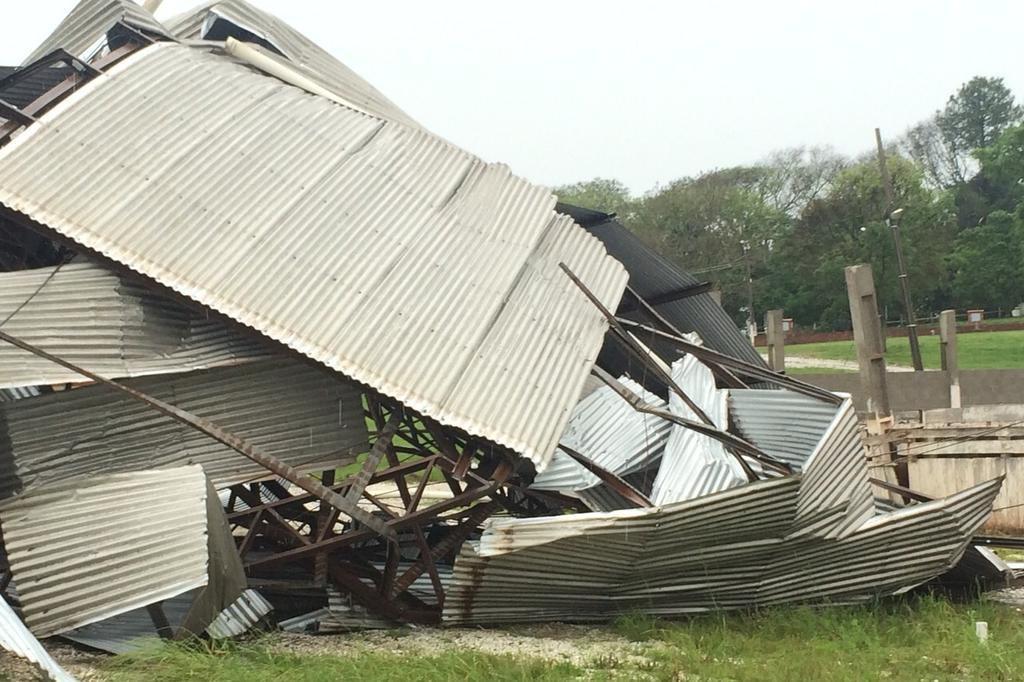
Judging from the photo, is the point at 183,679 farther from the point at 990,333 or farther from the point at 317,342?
the point at 990,333

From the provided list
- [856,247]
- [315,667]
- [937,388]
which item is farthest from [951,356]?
[856,247]

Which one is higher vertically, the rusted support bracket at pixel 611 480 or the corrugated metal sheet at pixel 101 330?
the corrugated metal sheet at pixel 101 330

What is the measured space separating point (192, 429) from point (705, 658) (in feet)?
13.9

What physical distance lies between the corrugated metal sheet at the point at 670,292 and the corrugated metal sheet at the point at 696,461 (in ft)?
12.3

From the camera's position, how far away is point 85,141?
26.7ft

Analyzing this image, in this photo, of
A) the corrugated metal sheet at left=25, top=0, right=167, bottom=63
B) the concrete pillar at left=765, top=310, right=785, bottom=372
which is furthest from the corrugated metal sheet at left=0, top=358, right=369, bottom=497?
the concrete pillar at left=765, top=310, right=785, bottom=372

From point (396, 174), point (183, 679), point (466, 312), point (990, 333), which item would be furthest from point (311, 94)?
point (990, 333)

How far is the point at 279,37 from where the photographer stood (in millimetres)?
11656

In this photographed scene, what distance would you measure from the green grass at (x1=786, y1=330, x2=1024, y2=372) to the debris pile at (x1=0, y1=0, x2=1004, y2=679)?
2708cm

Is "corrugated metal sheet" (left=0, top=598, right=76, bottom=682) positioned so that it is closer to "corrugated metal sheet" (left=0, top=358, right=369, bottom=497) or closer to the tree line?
"corrugated metal sheet" (left=0, top=358, right=369, bottom=497)

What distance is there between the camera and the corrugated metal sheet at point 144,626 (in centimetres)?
687

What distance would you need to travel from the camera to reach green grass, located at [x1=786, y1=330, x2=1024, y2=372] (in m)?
33.6

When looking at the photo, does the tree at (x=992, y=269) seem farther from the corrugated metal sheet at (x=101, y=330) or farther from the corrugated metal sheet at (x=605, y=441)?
the corrugated metal sheet at (x=101, y=330)

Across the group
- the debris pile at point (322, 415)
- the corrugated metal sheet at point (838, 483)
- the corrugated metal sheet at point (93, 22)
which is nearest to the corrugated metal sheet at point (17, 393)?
the debris pile at point (322, 415)
